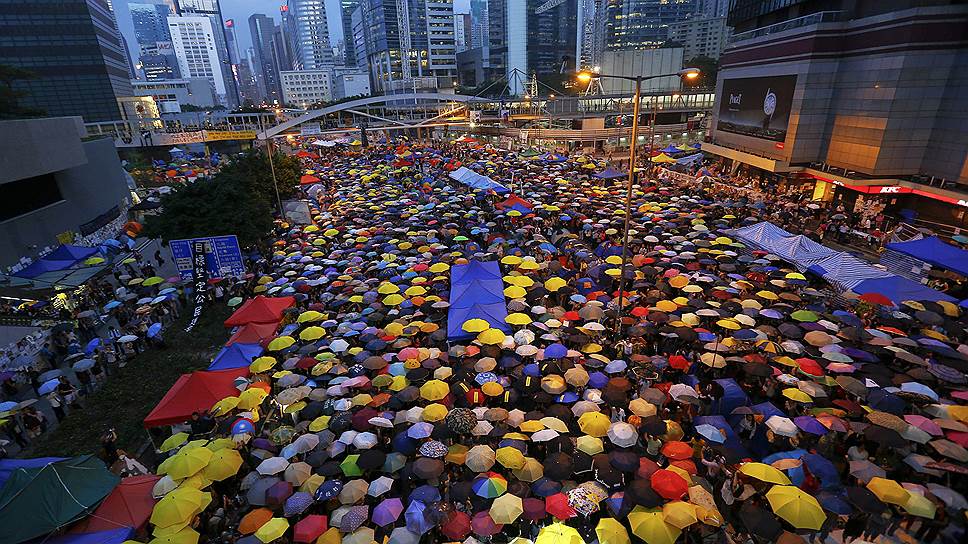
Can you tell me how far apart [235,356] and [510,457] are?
8.52 m

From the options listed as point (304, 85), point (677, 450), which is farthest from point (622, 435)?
point (304, 85)

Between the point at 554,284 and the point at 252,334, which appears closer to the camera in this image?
the point at 252,334

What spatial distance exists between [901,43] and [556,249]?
19827mm

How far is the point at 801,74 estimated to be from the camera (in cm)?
2723

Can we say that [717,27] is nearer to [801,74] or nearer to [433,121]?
[433,121]

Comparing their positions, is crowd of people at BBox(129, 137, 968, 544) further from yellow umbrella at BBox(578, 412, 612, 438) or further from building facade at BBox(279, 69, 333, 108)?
building facade at BBox(279, 69, 333, 108)

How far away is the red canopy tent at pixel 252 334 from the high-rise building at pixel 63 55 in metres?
55.2

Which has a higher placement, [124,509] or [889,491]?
[889,491]

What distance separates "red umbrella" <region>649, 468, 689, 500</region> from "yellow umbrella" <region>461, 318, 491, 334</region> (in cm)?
622

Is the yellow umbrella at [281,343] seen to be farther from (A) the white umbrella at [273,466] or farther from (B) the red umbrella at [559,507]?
(B) the red umbrella at [559,507]

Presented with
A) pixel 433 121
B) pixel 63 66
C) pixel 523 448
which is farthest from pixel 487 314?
pixel 63 66

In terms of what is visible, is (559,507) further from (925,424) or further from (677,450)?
(925,424)

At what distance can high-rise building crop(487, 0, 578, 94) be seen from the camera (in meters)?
130

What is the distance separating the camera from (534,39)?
5271 inches
